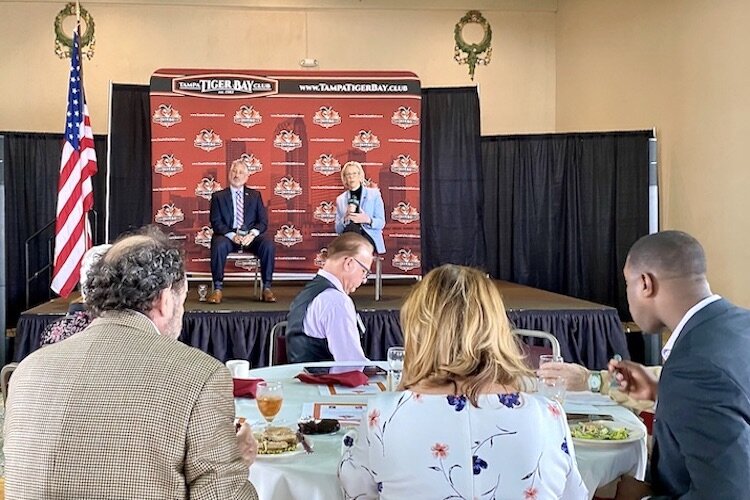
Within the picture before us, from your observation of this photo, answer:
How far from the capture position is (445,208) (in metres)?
8.02

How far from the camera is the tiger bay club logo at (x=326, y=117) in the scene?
7.33m

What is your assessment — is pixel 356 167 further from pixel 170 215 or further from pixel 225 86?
pixel 170 215

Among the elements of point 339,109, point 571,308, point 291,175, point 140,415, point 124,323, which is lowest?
point 571,308

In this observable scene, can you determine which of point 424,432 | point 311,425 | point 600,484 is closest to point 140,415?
point 424,432

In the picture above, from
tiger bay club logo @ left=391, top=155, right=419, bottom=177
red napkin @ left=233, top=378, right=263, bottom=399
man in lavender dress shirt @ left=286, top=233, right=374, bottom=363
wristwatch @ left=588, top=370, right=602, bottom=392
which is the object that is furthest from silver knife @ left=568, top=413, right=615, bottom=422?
tiger bay club logo @ left=391, top=155, right=419, bottom=177

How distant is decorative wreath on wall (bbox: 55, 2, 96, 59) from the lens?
880 centimetres

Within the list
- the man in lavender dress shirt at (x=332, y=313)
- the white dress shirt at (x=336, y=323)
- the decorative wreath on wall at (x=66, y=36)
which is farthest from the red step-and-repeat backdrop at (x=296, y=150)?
the white dress shirt at (x=336, y=323)

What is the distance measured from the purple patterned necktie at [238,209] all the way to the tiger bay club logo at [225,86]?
1.15 meters

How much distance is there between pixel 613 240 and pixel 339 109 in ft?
10.2

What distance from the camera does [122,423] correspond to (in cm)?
139

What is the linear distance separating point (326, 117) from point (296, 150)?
1.39 feet

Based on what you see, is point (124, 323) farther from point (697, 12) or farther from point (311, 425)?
point (697, 12)

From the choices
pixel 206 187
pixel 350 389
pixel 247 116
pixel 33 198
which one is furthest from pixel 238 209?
pixel 350 389

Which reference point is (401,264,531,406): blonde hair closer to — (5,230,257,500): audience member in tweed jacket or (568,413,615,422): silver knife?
(5,230,257,500): audience member in tweed jacket
